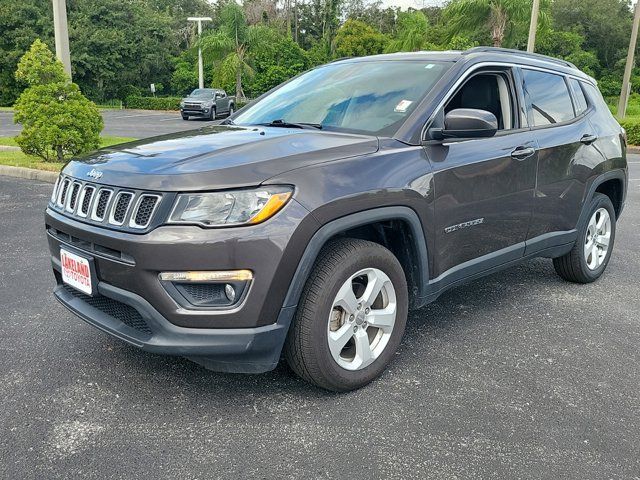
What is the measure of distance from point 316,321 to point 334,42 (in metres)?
44.9

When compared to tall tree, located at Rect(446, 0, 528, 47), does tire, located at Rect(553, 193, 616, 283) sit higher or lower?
lower

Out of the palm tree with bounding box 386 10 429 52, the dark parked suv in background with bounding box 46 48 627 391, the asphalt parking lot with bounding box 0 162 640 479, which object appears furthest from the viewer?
the palm tree with bounding box 386 10 429 52

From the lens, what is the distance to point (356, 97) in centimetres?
375

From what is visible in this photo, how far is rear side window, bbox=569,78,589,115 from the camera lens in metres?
4.72

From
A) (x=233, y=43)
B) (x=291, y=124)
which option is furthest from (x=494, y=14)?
(x=291, y=124)

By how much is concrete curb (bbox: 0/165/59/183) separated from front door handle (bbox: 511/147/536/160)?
7653 millimetres

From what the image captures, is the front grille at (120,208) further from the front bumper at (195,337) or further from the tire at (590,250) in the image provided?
the tire at (590,250)

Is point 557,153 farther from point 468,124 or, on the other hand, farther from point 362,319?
point 362,319

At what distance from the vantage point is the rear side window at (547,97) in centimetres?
420

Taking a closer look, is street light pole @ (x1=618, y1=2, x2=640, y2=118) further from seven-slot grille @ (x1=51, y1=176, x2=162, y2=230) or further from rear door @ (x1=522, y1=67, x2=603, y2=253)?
seven-slot grille @ (x1=51, y1=176, x2=162, y2=230)

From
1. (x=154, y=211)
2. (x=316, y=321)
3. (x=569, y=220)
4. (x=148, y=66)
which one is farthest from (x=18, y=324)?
(x=148, y=66)

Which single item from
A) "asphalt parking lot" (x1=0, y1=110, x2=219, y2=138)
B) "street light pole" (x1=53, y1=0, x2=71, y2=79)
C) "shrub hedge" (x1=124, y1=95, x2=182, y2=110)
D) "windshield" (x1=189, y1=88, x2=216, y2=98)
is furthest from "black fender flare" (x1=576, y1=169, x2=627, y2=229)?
"shrub hedge" (x1=124, y1=95, x2=182, y2=110)

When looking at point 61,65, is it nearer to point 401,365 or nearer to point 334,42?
point 401,365

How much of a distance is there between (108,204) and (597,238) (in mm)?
3981
